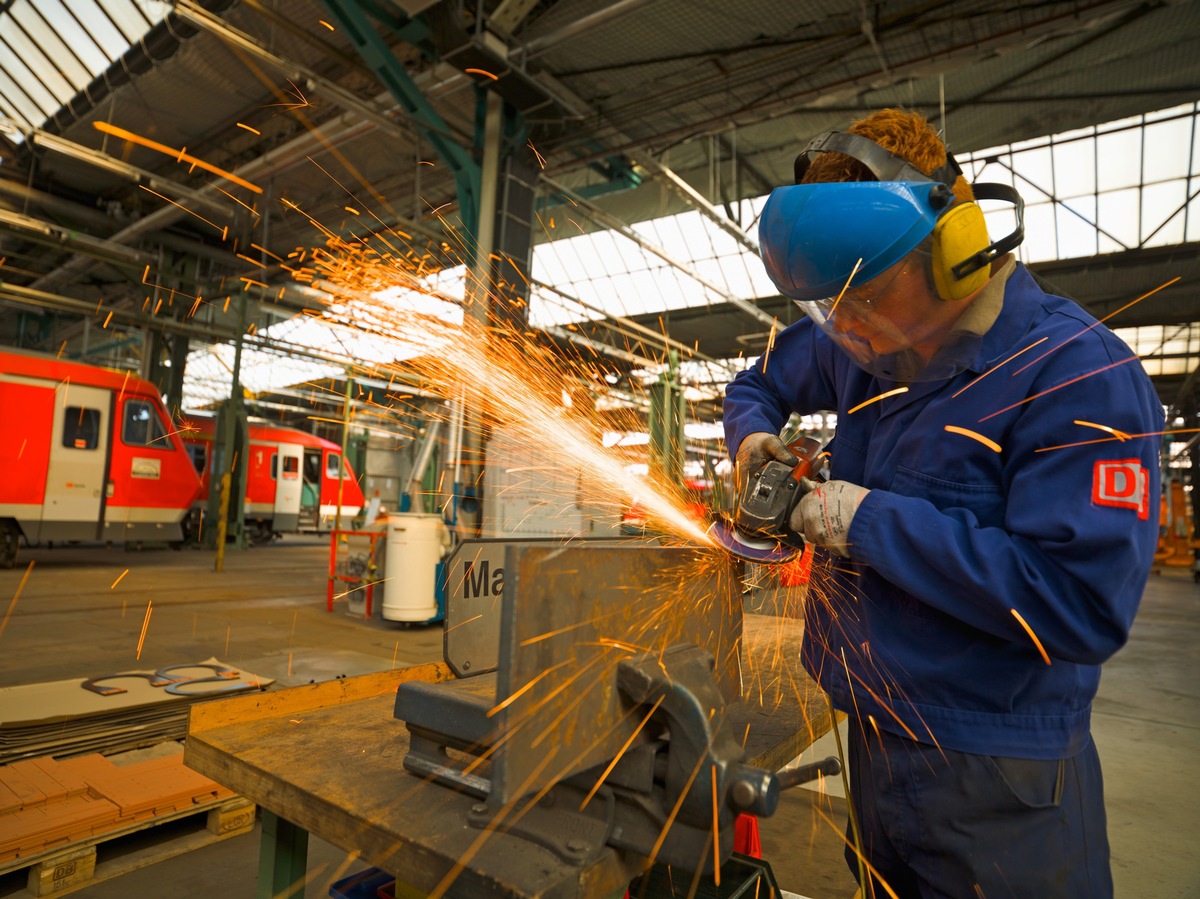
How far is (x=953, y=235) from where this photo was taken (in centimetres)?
116

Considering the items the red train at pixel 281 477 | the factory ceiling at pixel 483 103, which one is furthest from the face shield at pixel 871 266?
the red train at pixel 281 477

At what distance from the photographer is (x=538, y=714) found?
927 mm

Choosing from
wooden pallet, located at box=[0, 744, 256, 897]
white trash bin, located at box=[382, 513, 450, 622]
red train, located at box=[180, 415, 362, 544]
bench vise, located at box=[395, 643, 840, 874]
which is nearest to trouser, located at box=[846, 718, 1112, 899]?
bench vise, located at box=[395, 643, 840, 874]

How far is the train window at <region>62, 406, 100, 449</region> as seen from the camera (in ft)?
30.8

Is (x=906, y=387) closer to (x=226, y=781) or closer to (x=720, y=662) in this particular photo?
(x=720, y=662)

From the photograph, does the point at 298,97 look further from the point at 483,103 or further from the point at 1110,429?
the point at 1110,429

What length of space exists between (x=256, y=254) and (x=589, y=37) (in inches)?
341

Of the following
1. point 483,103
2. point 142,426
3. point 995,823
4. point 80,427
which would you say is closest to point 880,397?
point 995,823

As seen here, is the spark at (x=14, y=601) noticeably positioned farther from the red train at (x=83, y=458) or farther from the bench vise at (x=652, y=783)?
the bench vise at (x=652, y=783)

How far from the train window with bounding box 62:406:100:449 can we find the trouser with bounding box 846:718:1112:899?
1121 centimetres

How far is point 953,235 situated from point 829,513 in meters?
0.51

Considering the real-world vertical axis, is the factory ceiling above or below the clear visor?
above

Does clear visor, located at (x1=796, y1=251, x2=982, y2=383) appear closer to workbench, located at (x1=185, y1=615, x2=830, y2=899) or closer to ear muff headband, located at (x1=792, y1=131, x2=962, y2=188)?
ear muff headband, located at (x1=792, y1=131, x2=962, y2=188)

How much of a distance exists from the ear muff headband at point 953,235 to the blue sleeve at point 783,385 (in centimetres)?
51
